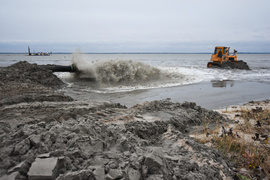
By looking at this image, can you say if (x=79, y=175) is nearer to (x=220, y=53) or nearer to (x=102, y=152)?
(x=102, y=152)

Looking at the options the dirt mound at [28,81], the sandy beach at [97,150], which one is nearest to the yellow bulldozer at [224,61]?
the dirt mound at [28,81]

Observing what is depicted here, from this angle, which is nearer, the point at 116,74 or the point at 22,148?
the point at 22,148

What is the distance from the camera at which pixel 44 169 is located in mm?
1907

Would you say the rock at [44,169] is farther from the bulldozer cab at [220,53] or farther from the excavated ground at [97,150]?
the bulldozer cab at [220,53]

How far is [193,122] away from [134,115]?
170 cm

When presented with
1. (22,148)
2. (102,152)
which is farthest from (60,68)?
(102,152)

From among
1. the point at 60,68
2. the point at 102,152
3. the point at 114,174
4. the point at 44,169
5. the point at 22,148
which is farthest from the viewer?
the point at 60,68

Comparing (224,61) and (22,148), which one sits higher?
(224,61)

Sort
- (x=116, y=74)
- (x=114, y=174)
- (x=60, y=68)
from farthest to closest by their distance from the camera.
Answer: (x=60, y=68)
(x=116, y=74)
(x=114, y=174)

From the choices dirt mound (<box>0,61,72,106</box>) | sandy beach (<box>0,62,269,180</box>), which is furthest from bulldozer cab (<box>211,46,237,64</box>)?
sandy beach (<box>0,62,269,180</box>)

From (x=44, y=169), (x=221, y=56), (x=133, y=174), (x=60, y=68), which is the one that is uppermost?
(x=221, y=56)

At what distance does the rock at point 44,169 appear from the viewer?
185 cm

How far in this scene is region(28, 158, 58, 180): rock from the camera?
72.9 inches

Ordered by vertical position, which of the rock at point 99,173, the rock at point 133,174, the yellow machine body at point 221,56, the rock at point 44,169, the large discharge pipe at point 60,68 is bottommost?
the rock at point 133,174
